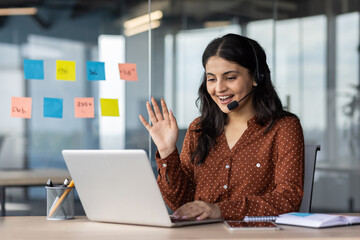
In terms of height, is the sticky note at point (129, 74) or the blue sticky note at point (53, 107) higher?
the sticky note at point (129, 74)

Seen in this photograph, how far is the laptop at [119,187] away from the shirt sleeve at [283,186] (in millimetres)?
120

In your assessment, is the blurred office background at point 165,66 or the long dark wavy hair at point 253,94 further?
the blurred office background at point 165,66

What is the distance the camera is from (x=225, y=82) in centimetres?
203

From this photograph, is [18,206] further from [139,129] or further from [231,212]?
[231,212]

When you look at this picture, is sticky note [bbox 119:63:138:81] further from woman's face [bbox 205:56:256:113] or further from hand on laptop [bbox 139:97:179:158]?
hand on laptop [bbox 139:97:179:158]

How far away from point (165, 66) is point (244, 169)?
2.61 metres

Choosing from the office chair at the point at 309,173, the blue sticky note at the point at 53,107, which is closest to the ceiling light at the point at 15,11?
the blue sticky note at the point at 53,107

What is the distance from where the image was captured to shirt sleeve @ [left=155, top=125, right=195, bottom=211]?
1.90 metres

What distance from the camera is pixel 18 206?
179 inches

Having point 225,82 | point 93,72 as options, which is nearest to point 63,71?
point 93,72

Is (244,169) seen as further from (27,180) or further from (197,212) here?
(27,180)

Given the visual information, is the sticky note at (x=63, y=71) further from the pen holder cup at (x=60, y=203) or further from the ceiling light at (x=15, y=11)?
the ceiling light at (x=15, y=11)

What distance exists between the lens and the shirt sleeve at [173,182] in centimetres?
190

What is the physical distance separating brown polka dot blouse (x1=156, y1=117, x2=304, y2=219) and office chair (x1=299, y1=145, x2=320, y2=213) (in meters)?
0.08
